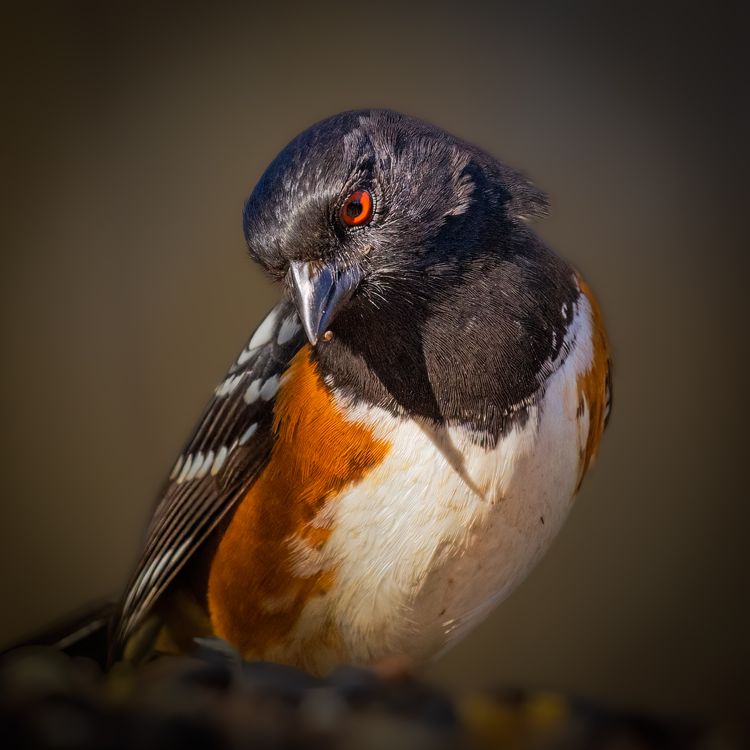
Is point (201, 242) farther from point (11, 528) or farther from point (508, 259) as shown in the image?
point (508, 259)

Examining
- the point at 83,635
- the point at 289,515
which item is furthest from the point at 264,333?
the point at 83,635

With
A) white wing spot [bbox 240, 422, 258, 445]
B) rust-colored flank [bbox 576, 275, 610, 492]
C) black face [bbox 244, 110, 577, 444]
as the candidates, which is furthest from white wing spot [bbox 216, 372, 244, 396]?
rust-colored flank [bbox 576, 275, 610, 492]

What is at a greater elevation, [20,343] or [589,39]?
[589,39]

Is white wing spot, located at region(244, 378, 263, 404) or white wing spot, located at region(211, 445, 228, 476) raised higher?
white wing spot, located at region(244, 378, 263, 404)

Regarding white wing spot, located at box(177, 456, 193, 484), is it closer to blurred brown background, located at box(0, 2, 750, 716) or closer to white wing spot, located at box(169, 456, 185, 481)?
white wing spot, located at box(169, 456, 185, 481)

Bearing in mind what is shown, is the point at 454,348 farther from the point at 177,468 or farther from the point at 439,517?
the point at 177,468

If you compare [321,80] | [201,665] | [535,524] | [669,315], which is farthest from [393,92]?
[201,665]
